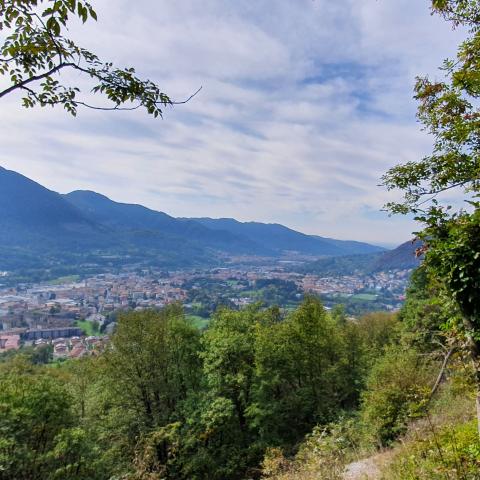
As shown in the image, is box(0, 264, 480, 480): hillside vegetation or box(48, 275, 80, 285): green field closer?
box(0, 264, 480, 480): hillside vegetation

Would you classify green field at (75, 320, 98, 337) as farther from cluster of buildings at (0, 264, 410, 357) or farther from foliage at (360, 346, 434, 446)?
foliage at (360, 346, 434, 446)

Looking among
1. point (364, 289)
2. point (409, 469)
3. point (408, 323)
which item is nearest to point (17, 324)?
point (408, 323)

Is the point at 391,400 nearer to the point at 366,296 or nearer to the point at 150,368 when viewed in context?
the point at 150,368

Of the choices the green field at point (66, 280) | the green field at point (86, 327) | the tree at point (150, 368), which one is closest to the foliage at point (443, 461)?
the tree at point (150, 368)

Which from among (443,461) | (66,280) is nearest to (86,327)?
(66,280)

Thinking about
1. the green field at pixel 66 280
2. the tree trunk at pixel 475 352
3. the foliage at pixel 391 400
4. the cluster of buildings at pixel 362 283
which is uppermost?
the tree trunk at pixel 475 352

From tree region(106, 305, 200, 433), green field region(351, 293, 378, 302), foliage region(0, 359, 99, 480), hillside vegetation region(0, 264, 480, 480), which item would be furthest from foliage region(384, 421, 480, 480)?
green field region(351, 293, 378, 302)

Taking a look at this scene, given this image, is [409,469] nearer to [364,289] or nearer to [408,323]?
[408,323]

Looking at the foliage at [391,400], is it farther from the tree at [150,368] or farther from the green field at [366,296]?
the green field at [366,296]

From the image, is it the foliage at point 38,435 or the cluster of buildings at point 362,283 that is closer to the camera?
the foliage at point 38,435

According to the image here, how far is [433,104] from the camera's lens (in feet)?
23.7

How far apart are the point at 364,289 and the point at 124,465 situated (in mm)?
150875

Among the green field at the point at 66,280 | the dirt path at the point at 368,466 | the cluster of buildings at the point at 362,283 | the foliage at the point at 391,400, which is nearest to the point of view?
the dirt path at the point at 368,466

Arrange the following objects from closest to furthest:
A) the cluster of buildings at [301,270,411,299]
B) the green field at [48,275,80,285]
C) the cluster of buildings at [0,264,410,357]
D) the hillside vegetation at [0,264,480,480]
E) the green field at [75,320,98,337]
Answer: the hillside vegetation at [0,264,480,480] → the cluster of buildings at [0,264,410,357] → the green field at [75,320,98,337] → the cluster of buildings at [301,270,411,299] → the green field at [48,275,80,285]
